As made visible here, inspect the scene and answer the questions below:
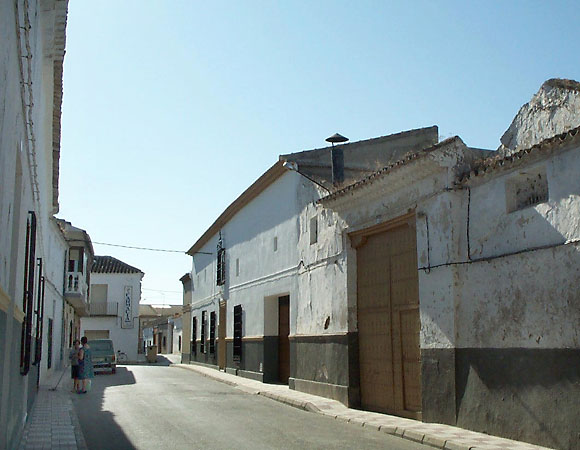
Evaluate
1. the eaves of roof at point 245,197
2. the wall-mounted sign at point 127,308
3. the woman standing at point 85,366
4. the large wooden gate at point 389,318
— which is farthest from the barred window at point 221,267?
the wall-mounted sign at point 127,308

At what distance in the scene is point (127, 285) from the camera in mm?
45750

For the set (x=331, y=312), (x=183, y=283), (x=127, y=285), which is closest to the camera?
(x=331, y=312)

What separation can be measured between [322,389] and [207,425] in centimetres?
470

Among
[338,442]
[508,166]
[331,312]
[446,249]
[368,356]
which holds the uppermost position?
[508,166]

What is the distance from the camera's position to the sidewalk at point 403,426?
28.2 feet

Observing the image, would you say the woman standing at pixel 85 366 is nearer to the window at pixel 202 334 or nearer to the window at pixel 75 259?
the window at pixel 202 334

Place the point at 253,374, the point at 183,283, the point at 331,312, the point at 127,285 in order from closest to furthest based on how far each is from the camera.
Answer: the point at 331,312 < the point at 253,374 < the point at 183,283 < the point at 127,285

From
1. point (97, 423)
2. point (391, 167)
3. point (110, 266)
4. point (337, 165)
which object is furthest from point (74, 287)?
point (391, 167)

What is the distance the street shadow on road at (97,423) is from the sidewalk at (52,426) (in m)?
0.14

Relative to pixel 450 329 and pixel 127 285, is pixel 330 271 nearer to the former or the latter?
pixel 450 329

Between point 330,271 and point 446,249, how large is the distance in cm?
480

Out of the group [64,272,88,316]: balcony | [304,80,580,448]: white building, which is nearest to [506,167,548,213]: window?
[304,80,580,448]: white building

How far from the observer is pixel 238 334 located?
75.3 ft

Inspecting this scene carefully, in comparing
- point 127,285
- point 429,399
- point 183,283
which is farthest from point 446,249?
point 127,285
